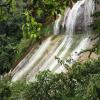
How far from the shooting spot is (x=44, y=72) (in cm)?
914

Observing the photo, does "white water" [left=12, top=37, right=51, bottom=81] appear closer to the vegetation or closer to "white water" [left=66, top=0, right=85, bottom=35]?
"white water" [left=66, top=0, right=85, bottom=35]

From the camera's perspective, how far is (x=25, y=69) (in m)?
18.0

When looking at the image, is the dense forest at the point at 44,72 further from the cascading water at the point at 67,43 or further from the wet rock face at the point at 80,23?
the wet rock face at the point at 80,23

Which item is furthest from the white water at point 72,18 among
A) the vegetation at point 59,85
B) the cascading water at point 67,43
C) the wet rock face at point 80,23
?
the vegetation at point 59,85

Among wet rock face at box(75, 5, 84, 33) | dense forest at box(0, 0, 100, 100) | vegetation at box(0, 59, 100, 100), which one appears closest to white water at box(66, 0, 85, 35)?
wet rock face at box(75, 5, 84, 33)

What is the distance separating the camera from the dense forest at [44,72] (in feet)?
9.69

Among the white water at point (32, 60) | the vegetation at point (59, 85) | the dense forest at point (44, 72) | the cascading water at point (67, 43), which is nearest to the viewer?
the dense forest at point (44, 72)

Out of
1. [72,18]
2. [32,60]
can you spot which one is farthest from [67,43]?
[72,18]

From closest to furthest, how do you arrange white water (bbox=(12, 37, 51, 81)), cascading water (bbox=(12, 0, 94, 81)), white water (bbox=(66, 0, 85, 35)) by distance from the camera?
1. cascading water (bbox=(12, 0, 94, 81))
2. white water (bbox=(12, 37, 51, 81))
3. white water (bbox=(66, 0, 85, 35))

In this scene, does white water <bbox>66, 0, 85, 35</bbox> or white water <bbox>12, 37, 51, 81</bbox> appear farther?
white water <bbox>66, 0, 85, 35</bbox>

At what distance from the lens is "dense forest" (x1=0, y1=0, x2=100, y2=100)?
9.69 feet

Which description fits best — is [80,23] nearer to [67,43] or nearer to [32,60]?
[67,43]

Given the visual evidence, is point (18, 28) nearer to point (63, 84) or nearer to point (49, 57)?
point (49, 57)

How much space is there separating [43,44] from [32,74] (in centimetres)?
336
